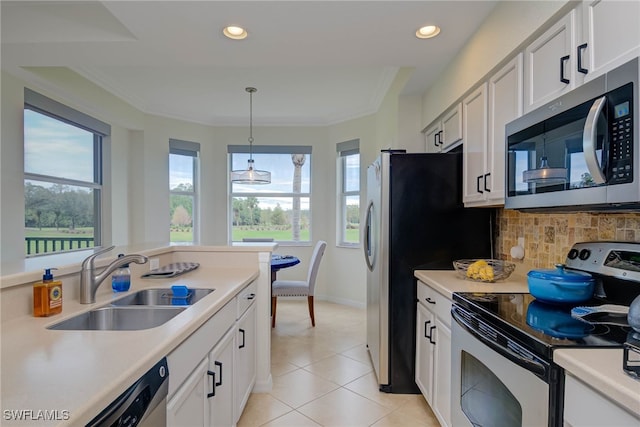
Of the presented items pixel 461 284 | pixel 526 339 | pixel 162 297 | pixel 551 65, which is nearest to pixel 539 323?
pixel 526 339

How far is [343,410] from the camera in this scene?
7.56 feet

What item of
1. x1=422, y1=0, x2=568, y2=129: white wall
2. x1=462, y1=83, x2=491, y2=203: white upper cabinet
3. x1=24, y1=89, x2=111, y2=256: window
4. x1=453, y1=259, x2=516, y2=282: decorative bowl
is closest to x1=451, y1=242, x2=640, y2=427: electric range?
x1=453, y1=259, x2=516, y2=282: decorative bowl

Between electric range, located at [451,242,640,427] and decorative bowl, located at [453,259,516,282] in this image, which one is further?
decorative bowl, located at [453,259,516,282]

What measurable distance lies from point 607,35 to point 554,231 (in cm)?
108

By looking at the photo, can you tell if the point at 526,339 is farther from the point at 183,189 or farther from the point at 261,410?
the point at 183,189

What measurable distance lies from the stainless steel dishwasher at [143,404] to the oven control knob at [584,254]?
5.85ft

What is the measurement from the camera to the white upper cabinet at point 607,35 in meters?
1.07

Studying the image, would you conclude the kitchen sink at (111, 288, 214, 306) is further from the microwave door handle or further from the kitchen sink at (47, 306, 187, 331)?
the microwave door handle

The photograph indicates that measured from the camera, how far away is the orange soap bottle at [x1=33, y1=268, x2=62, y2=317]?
52.4 inches

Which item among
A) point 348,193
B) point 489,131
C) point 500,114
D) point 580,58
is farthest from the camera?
point 348,193

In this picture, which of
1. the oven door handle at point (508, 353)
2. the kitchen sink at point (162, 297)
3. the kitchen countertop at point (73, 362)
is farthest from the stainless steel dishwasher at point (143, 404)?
the oven door handle at point (508, 353)

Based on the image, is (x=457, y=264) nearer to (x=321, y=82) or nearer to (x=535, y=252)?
(x=535, y=252)

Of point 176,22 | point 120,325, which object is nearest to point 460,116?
point 176,22

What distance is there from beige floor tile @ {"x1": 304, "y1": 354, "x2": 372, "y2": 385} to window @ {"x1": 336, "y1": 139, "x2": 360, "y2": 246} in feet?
7.06
